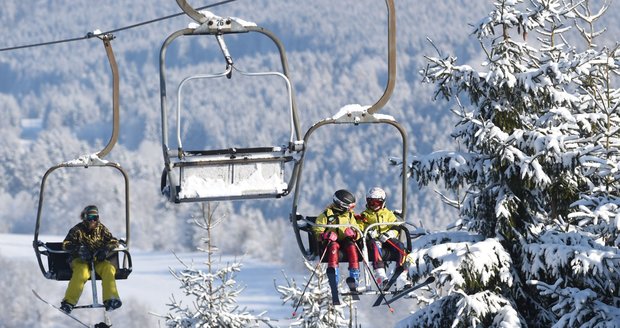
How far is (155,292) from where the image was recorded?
13288 centimetres

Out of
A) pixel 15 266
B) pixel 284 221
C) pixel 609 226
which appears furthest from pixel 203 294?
pixel 284 221

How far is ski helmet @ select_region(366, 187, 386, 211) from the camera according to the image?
15.3 metres

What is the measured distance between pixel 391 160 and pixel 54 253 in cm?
459

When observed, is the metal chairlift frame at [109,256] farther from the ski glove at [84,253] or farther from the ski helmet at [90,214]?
the ski helmet at [90,214]

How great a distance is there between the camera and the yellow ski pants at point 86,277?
1778 centimetres

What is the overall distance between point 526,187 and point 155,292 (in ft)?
383

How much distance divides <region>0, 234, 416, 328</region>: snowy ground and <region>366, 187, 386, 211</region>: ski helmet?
258ft

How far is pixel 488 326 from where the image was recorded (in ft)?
57.4

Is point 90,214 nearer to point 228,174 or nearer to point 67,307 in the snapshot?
point 67,307

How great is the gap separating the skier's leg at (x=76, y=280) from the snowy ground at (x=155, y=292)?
2989 inches

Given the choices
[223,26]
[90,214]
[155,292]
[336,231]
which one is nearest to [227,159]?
[223,26]

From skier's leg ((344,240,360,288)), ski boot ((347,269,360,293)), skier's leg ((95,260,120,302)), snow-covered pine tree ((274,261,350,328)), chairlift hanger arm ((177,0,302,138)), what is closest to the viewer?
chairlift hanger arm ((177,0,302,138))

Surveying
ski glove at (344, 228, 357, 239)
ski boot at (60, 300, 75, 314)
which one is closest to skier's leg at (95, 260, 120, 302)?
ski boot at (60, 300, 75, 314)

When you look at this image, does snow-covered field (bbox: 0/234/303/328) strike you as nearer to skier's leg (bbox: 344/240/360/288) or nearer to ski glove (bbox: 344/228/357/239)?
skier's leg (bbox: 344/240/360/288)
